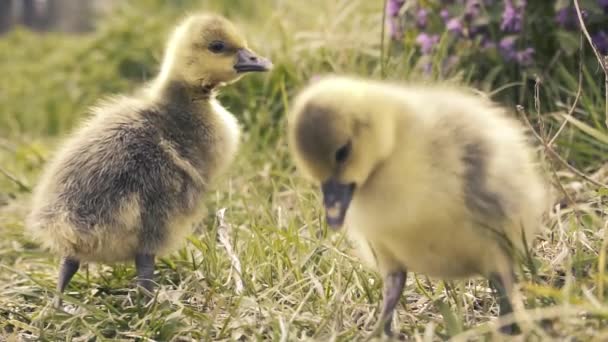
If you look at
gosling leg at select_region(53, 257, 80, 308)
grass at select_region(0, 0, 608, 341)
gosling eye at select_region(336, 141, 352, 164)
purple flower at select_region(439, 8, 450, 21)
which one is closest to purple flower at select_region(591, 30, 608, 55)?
grass at select_region(0, 0, 608, 341)

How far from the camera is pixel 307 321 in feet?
9.68

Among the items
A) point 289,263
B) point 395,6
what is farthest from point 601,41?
point 289,263

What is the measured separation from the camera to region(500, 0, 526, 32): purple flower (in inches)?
171

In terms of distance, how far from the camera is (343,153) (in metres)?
2.36

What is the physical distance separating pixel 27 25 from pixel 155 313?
28.2 feet

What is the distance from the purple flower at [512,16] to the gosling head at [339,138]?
2.09 metres

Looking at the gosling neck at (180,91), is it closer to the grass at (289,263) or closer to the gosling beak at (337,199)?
the grass at (289,263)

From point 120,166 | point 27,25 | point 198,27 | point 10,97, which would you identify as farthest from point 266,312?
point 27,25

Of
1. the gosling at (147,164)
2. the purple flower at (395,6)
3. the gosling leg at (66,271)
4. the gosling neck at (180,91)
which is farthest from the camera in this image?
the purple flower at (395,6)

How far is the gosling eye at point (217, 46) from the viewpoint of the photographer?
146 inches

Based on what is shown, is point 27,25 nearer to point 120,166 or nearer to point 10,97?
point 10,97

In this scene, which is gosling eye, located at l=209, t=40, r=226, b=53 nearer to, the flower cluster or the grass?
the grass

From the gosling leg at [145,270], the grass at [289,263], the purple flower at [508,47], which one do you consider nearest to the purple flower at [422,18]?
the grass at [289,263]

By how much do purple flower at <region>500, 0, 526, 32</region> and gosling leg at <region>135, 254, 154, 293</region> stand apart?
1.96 m
